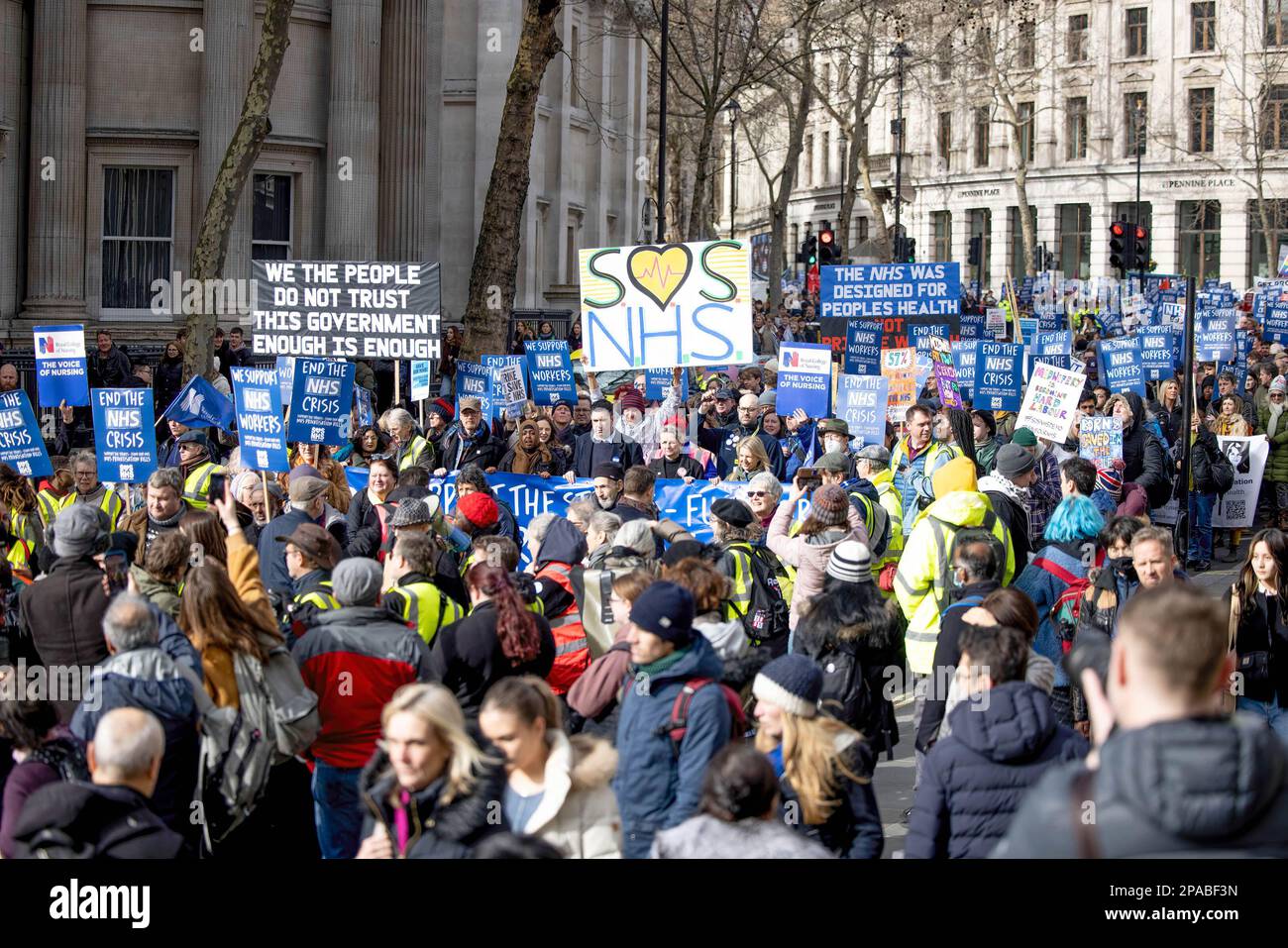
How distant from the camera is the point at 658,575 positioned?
7.78 metres

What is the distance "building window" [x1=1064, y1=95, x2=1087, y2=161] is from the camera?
74875 mm

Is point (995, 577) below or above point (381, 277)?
below

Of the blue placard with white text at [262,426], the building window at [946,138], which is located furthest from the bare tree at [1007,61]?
the blue placard with white text at [262,426]

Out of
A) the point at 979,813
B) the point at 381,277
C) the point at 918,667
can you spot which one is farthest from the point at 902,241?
the point at 979,813

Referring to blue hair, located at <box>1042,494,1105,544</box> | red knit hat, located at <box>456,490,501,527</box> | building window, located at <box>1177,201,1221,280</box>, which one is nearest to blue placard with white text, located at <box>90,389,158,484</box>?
red knit hat, located at <box>456,490,501,527</box>

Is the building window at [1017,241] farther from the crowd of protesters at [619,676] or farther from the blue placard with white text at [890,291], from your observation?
the crowd of protesters at [619,676]

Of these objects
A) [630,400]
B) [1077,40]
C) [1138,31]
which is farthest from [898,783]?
[1077,40]

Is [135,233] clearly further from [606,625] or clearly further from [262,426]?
[606,625]

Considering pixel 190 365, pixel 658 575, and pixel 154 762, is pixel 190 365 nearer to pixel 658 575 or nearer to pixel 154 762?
pixel 658 575

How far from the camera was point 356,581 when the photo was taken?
22.5 ft

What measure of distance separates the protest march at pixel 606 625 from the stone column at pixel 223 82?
42.9 feet

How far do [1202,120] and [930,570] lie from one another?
2641 inches

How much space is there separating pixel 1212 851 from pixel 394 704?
8.36 ft

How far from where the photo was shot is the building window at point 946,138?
81825 mm
